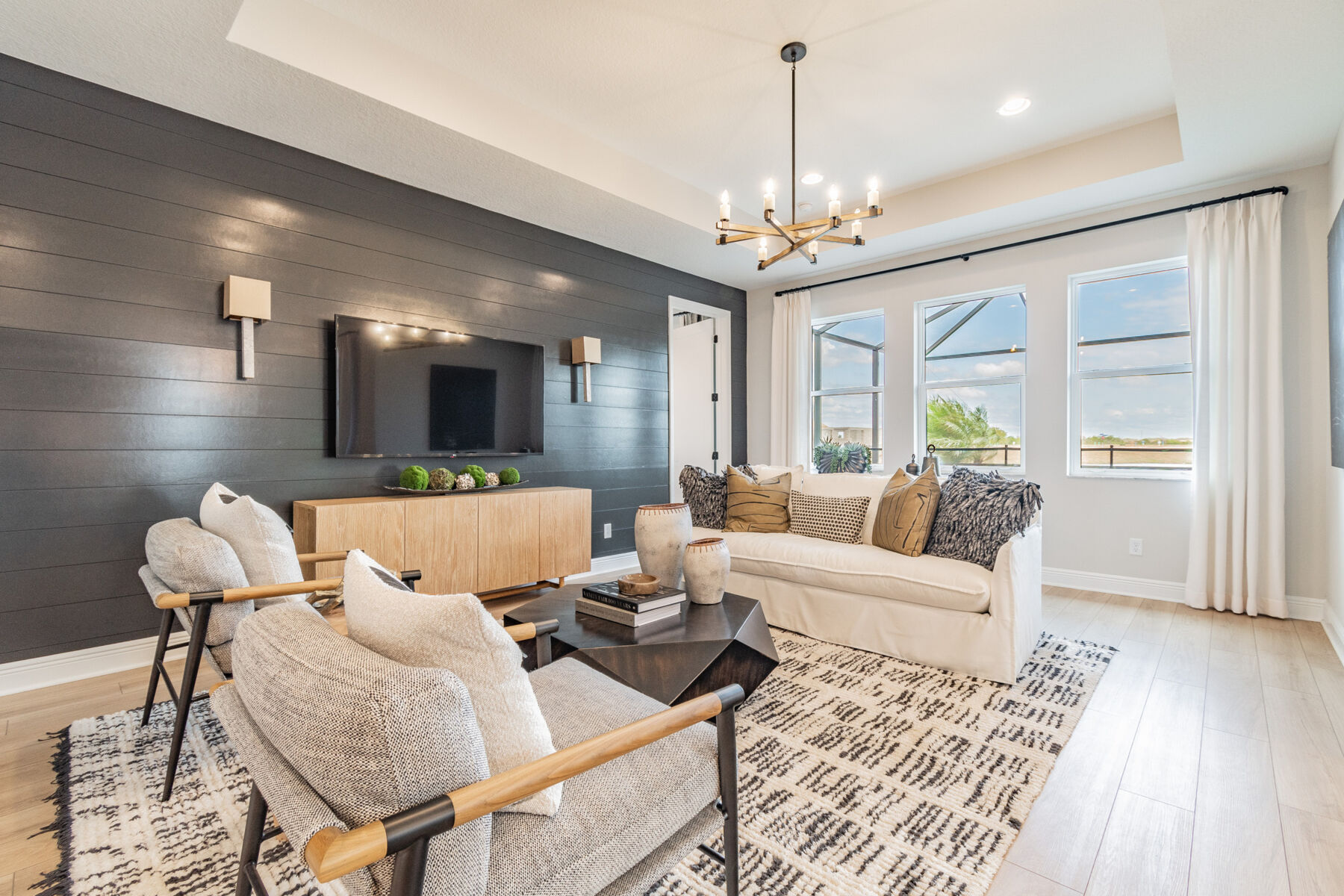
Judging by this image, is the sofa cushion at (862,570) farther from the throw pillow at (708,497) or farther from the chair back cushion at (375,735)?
the chair back cushion at (375,735)

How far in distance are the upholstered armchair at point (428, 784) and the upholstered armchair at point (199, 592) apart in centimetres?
81

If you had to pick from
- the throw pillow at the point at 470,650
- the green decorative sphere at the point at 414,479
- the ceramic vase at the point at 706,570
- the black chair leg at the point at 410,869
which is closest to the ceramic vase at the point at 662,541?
the ceramic vase at the point at 706,570

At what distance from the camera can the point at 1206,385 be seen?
12.2ft

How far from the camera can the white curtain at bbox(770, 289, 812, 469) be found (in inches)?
227

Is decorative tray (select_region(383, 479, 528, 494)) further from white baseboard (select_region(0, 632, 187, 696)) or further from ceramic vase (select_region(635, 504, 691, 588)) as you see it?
ceramic vase (select_region(635, 504, 691, 588))

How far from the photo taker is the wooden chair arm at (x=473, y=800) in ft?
2.18

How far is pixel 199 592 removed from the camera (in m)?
1.75

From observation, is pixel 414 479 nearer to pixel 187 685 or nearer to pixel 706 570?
pixel 187 685

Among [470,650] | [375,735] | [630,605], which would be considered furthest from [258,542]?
[375,735]

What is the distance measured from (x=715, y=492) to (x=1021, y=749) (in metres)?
2.11

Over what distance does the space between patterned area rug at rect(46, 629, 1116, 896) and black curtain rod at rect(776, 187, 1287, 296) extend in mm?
3087

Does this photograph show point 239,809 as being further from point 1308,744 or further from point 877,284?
point 877,284

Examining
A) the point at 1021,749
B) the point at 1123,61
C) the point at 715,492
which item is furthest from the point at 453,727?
the point at 1123,61

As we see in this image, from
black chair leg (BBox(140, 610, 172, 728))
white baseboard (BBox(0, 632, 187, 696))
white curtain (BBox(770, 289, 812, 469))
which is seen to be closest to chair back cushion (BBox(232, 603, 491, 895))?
black chair leg (BBox(140, 610, 172, 728))
